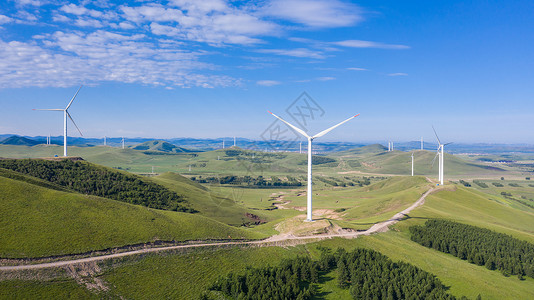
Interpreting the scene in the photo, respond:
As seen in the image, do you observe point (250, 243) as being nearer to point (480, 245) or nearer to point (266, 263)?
point (266, 263)

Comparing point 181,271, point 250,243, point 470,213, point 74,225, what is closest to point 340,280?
point 250,243

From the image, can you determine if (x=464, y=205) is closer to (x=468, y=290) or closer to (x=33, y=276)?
(x=468, y=290)

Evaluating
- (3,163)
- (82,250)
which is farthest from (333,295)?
(3,163)

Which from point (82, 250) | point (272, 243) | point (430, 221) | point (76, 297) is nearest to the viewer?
point (76, 297)

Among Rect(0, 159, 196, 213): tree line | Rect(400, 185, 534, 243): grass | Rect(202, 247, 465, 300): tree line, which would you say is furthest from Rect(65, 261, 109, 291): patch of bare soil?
Rect(400, 185, 534, 243): grass

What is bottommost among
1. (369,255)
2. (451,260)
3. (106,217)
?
(451,260)

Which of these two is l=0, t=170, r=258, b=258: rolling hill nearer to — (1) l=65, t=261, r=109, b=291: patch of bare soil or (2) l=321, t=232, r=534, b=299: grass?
(1) l=65, t=261, r=109, b=291: patch of bare soil

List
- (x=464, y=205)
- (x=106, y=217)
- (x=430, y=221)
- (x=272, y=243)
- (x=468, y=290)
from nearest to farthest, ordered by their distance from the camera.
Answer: (x=468, y=290)
(x=106, y=217)
(x=272, y=243)
(x=430, y=221)
(x=464, y=205)
